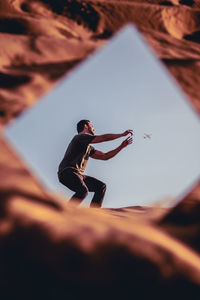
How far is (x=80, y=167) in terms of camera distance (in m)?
2.59

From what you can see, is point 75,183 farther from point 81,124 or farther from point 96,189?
point 81,124

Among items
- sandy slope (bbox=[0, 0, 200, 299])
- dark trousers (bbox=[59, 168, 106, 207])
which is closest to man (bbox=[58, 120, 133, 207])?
dark trousers (bbox=[59, 168, 106, 207])

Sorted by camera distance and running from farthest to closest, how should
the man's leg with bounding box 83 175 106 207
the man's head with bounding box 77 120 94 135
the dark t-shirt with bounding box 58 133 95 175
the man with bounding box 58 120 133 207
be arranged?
the man's head with bounding box 77 120 94 135 → the man's leg with bounding box 83 175 106 207 → the dark t-shirt with bounding box 58 133 95 175 → the man with bounding box 58 120 133 207

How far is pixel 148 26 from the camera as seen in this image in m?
1.86

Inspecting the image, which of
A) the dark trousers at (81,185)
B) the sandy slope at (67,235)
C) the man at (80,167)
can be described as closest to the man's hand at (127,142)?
the man at (80,167)

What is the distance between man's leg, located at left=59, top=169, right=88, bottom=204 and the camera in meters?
2.40

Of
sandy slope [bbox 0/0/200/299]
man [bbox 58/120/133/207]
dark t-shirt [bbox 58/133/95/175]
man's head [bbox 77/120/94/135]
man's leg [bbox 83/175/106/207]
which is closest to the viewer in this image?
sandy slope [bbox 0/0/200/299]

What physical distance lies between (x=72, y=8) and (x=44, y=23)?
32cm

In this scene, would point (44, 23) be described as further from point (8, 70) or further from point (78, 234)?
point (78, 234)

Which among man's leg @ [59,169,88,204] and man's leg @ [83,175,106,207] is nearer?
man's leg @ [59,169,88,204]

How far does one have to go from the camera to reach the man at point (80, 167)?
7.86 feet

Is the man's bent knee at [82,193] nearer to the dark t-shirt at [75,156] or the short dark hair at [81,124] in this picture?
the dark t-shirt at [75,156]

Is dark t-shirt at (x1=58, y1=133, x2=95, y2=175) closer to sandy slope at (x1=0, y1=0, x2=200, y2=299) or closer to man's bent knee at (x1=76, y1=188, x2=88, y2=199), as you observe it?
man's bent knee at (x1=76, y1=188, x2=88, y2=199)

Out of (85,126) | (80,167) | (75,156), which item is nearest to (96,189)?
(80,167)
